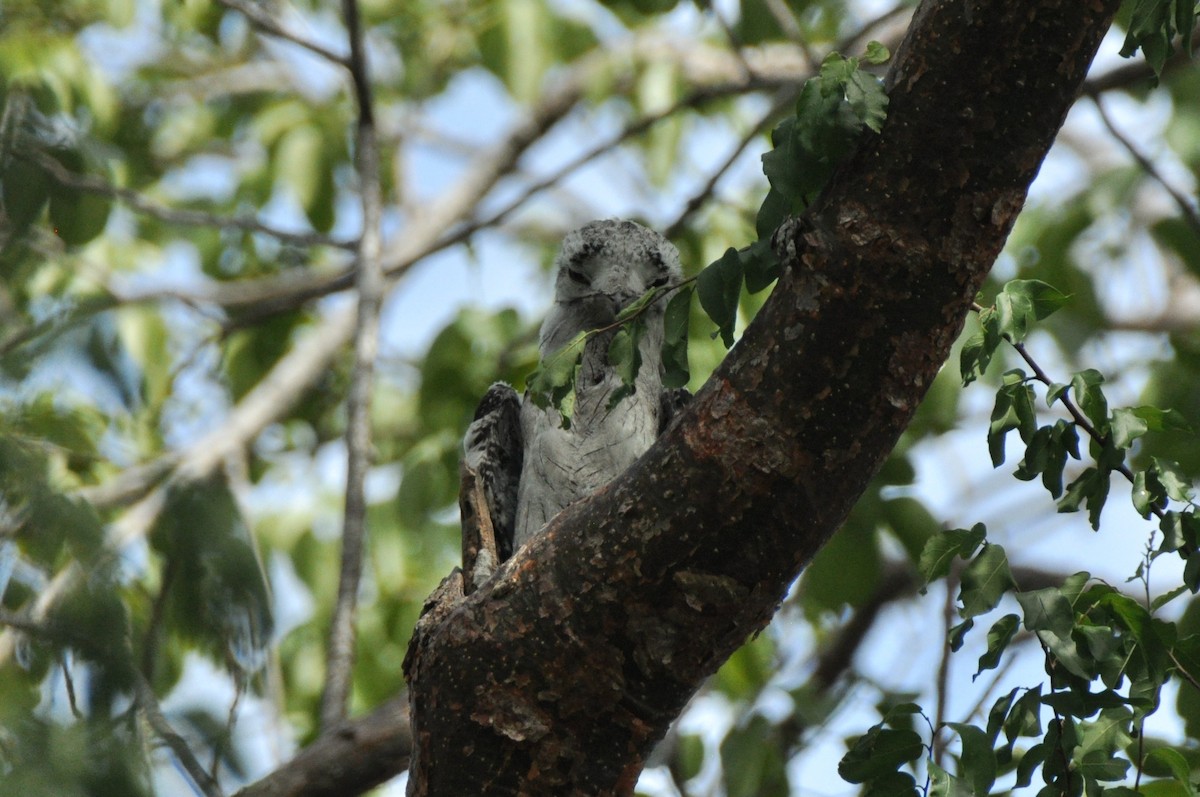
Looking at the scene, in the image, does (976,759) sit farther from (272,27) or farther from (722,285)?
(272,27)

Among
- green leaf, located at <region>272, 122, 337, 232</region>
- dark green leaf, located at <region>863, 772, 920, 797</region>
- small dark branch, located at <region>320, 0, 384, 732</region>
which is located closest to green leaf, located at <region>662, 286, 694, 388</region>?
dark green leaf, located at <region>863, 772, 920, 797</region>

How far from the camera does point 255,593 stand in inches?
78.7

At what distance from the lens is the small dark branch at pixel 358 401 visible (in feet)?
13.7

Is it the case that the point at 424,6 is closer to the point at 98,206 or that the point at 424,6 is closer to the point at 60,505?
the point at 98,206

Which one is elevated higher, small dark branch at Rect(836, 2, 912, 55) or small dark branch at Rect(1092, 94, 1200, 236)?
small dark branch at Rect(836, 2, 912, 55)

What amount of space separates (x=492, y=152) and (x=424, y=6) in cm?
107

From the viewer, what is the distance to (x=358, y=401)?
461 centimetres

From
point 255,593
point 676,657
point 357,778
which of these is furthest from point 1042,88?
point 357,778

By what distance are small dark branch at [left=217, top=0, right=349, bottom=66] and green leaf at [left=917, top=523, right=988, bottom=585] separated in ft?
12.1

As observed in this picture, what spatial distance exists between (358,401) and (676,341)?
7.76 ft

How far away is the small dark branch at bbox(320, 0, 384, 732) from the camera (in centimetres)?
417

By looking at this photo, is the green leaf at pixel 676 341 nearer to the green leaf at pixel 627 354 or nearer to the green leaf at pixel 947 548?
the green leaf at pixel 627 354

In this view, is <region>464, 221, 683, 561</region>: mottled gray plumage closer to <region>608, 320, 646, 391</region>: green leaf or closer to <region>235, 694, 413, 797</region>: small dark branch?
<region>235, 694, 413, 797</region>: small dark branch

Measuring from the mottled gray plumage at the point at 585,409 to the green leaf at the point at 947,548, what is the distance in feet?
3.83
